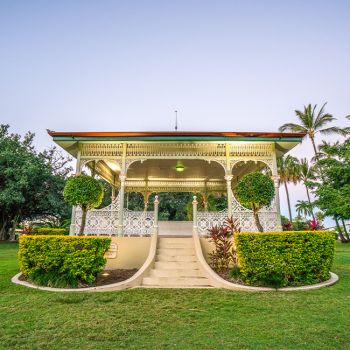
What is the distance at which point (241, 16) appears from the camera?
11.2 metres

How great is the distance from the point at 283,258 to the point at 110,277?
168 inches

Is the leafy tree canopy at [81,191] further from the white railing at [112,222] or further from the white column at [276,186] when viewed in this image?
the white column at [276,186]

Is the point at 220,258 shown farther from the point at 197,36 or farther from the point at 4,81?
the point at 4,81

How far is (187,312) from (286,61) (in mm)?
13108

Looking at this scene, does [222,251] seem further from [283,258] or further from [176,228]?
[176,228]

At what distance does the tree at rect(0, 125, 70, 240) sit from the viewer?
1848 cm

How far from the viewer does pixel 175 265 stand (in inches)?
289

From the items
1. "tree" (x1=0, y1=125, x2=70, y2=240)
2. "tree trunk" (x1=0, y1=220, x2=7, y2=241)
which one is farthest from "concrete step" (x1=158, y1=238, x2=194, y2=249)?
"tree trunk" (x1=0, y1=220, x2=7, y2=241)

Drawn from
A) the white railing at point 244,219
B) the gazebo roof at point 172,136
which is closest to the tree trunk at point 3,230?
the gazebo roof at point 172,136

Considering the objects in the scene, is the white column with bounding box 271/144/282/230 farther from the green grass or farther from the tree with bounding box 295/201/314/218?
the tree with bounding box 295/201/314/218

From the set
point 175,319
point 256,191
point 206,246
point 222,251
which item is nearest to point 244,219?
point 206,246

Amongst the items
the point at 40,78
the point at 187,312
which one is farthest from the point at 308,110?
the point at 187,312

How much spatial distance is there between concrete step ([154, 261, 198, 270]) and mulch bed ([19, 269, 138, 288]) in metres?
0.82

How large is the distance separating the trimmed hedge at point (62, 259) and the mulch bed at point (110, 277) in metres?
0.22
